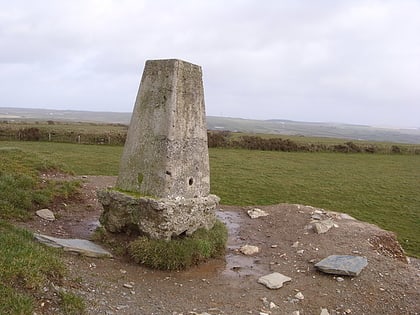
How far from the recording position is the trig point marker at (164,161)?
9000 millimetres

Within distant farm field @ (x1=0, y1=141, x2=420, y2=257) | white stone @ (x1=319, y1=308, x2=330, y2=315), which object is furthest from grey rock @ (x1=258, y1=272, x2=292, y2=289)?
distant farm field @ (x1=0, y1=141, x2=420, y2=257)

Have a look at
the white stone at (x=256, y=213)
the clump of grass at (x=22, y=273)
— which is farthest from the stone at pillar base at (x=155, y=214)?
the white stone at (x=256, y=213)

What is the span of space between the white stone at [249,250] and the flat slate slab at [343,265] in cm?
165

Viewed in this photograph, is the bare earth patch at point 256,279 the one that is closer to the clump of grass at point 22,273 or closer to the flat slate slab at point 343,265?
the flat slate slab at point 343,265

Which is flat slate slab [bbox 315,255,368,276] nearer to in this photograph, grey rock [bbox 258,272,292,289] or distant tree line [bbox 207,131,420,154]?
grey rock [bbox 258,272,292,289]

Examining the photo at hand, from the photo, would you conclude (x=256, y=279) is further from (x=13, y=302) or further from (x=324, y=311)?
(x=13, y=302)

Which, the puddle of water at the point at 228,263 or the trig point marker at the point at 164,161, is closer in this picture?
the puddle of water at the point at 228,263

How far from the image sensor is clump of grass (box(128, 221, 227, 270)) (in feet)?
27.9

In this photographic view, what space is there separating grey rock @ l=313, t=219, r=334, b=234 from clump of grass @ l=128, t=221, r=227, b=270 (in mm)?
3355

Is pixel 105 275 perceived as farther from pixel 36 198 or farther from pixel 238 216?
pixel 238 216

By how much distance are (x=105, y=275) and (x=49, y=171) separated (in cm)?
960

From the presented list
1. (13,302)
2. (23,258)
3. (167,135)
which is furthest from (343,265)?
(13,302)

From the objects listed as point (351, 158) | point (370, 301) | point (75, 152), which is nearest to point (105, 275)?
Answer: point (370, 301)

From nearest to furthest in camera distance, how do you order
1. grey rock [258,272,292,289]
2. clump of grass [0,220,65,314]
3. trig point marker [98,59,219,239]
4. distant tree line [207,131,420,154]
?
clump of grass [0,220,65,314] → grey rock [258,272,292,289] → trig point marker [98,59,219,239] → distant tree line [207,131,420,154]
